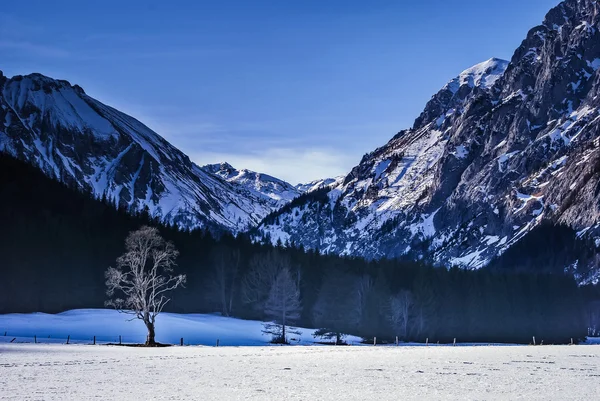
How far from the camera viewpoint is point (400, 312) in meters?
143

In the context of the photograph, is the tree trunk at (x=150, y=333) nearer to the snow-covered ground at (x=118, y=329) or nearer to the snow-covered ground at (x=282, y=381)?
the snow-covered ground at (x=118, y=329)

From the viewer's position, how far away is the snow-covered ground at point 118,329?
9431 centimetres

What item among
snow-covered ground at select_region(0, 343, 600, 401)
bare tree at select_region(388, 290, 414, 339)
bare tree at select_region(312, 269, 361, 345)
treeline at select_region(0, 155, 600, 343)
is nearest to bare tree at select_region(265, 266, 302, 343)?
treeline at select_region(0, 155, 600, 343)

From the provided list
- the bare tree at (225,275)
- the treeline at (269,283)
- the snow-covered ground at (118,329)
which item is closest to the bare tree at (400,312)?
the treeline at (269,283)

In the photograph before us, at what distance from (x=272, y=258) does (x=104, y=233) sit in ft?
103

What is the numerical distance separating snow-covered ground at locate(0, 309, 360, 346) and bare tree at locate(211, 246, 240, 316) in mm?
18210

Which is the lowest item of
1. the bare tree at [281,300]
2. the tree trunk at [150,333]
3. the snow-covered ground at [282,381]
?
the snow-covered ground at [282,381]

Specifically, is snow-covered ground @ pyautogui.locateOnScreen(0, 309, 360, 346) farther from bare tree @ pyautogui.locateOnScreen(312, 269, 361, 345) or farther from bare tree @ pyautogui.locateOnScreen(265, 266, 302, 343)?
bare tree @ pyautogui.locateOnScreen(312, 269, 361, 345)

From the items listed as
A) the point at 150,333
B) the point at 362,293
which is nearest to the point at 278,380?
the point at 150,333

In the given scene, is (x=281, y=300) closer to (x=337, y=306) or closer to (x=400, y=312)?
(x=337, y=306)

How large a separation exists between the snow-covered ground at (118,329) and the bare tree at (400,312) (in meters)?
20.9

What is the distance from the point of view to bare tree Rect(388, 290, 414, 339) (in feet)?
463

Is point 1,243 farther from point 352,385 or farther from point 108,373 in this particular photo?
point 352,385

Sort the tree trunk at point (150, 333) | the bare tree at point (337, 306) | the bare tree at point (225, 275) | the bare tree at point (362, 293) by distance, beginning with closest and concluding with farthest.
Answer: the tree trunk at point (150, 333), the bare tree at point (337, 306), the bare tree at point (225, 275), the bare tree at point (362, 293)
